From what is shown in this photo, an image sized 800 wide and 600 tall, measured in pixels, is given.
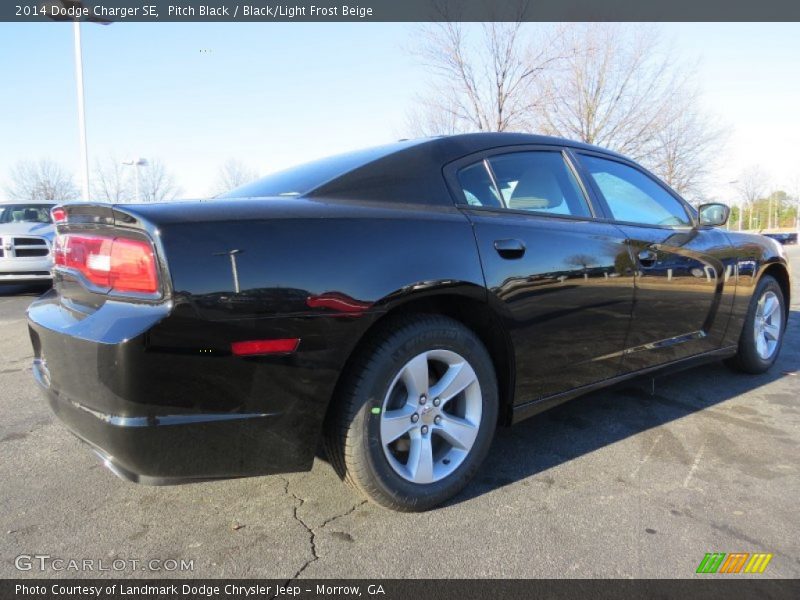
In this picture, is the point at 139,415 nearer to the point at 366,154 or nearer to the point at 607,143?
the point at 366,154

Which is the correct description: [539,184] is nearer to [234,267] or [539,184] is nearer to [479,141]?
[479,141]

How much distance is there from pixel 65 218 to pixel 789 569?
3.04m

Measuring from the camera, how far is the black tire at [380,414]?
2.05 m

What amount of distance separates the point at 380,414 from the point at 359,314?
0.41 metres

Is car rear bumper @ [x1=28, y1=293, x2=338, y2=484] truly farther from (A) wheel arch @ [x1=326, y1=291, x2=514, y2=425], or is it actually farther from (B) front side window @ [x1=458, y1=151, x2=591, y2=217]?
(B) front side window @ [x1=458, y1=151, x2=591, y2=217]

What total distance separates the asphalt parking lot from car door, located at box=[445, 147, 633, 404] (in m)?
0.45

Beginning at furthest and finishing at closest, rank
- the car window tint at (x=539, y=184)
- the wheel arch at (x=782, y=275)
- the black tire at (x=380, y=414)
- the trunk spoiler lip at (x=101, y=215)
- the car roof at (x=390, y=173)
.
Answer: the wheel arch at (x=782, y=275)
the car window tint at (x=539, y=184)
the car roof at (x=390, y=173)
the black tire at (x=380, y=414)
the trunk spoiler lip at (x=101, y=215)

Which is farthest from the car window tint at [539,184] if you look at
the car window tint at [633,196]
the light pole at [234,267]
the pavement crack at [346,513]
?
the pavement crack at [346,513]

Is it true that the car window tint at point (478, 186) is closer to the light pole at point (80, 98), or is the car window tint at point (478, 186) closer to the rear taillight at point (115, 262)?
the rear taillight at point (115, 262)

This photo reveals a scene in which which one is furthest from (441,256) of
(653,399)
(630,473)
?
(653,399)

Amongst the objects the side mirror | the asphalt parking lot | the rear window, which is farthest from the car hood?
the side mirror

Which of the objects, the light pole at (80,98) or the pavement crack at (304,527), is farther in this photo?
the light pole at (80,98)

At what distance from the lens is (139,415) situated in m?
1.72

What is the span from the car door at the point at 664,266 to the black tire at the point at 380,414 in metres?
1.31
